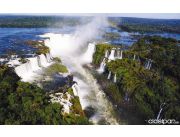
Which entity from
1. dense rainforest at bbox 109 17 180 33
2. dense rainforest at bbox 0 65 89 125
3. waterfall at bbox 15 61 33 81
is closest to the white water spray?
dense rainforest at bbox 109 17 180 33

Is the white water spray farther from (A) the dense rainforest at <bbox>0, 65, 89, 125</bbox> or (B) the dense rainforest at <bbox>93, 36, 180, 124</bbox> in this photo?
→ (A) the dense rainforest at <bbox>0, 65, 89, 125</bbox>

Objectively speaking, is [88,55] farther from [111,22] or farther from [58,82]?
[58,82]

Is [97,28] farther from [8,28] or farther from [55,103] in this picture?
[55,103]

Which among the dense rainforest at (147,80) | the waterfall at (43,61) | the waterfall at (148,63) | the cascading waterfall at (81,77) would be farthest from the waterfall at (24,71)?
the waterfall at (148,63)

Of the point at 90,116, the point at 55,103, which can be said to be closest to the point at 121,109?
the point at 90,116

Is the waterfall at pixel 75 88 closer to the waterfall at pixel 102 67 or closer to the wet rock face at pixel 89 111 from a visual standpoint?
the wet rock face at pixel 89 111

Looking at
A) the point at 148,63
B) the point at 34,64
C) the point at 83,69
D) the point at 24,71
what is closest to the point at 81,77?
the point at 83,69
